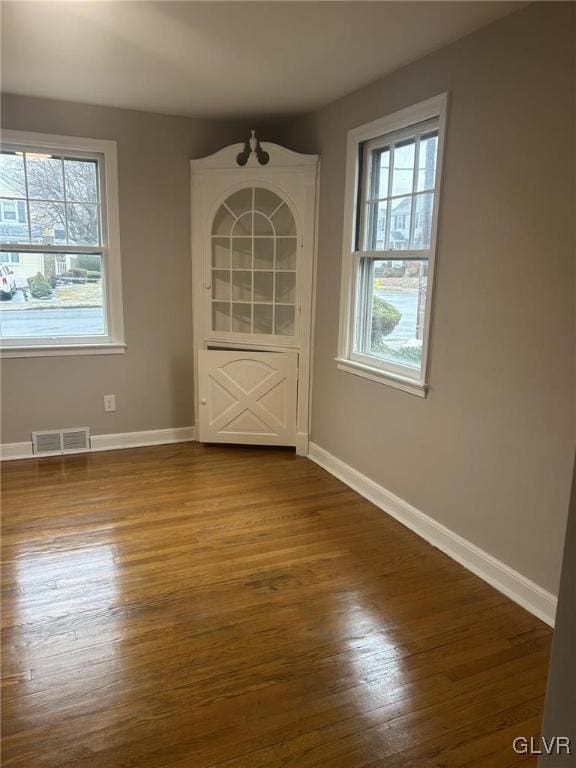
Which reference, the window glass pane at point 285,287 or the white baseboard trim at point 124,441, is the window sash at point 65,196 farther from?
the white baseboard trim at point 124,441

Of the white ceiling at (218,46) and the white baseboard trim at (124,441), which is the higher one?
the white ceiling at (218,46)

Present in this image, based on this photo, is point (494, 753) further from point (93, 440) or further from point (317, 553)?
point (93, 440)

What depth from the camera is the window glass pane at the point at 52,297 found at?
12.7ft

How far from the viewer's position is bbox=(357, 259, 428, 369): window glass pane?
10.0 ft

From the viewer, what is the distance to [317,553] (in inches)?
110

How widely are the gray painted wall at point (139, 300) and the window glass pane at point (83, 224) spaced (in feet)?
0.66

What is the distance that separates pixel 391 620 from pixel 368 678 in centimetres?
36

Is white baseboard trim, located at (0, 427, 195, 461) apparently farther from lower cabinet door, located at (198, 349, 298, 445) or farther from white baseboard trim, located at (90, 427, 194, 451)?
lower cabinet door, located at (198, 349, 298, 445)

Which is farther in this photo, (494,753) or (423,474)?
(423,474)

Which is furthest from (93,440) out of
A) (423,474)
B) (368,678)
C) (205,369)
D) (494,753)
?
(494,753)

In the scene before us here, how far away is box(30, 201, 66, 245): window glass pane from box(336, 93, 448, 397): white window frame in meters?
2.05

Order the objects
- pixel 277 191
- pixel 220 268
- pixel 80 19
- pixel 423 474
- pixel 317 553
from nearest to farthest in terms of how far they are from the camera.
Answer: pixel 80 19 → pixel 317 553 → pixel 423 474 → pixel 277 191 → pixel 220 268

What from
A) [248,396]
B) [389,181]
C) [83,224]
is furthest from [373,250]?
[83,224]

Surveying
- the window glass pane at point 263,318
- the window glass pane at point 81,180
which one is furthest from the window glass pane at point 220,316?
the window glass pane at point 81,180
